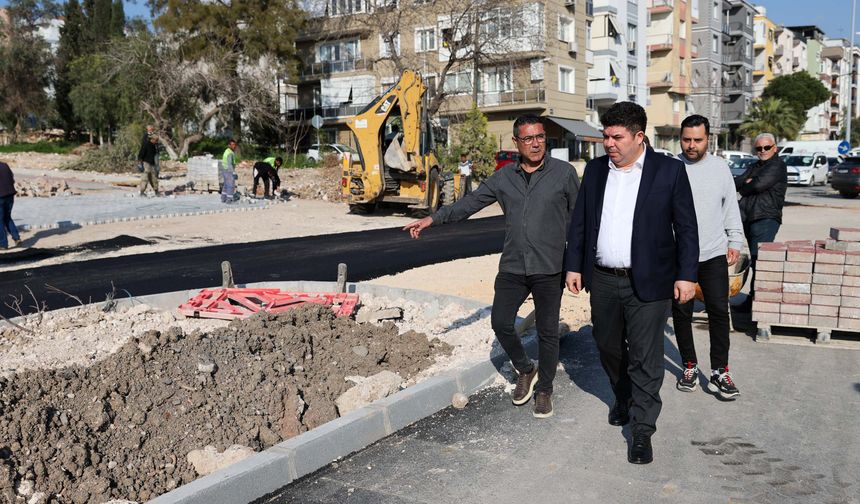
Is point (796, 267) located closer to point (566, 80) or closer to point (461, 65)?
point (461, 65)

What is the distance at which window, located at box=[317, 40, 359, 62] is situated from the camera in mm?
50875

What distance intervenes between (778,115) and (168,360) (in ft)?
260

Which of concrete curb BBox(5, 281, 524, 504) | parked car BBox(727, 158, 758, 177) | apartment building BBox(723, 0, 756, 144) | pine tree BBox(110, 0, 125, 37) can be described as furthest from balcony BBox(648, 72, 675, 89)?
concrete curb BBox(5, 281, 524, 504)

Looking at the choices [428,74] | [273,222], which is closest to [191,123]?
[428,74]

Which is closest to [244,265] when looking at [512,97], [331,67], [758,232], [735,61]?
[758,232]

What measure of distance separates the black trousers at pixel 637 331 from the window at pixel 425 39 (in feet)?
143

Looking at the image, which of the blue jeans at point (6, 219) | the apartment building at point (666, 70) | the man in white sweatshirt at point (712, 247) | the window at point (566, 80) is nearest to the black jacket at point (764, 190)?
the man in white sweatshirt at point (712, 247)

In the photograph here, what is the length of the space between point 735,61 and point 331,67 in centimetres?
4616

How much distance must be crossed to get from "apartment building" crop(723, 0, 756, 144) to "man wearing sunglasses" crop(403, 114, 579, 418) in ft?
258

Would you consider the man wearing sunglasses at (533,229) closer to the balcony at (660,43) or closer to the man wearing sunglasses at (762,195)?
the man wearing sunglasses at (762,195)

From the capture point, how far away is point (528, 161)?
5082mm

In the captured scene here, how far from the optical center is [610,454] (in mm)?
4512

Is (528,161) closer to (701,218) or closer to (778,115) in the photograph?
(701,218)

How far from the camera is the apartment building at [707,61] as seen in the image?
236ft
